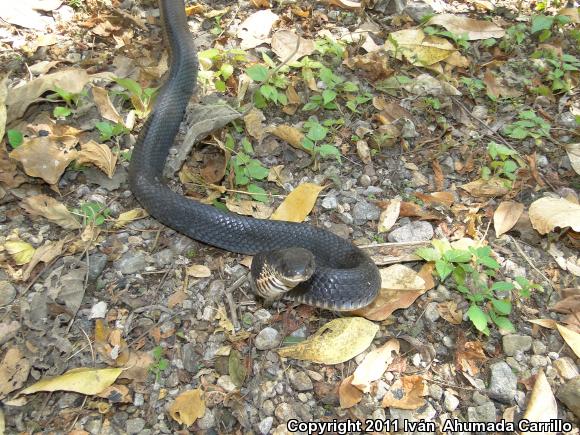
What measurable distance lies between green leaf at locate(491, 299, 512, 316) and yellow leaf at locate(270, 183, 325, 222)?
4.84 feet

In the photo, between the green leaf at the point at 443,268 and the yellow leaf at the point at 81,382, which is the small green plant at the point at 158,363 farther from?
the green leaf at the point at 443,268

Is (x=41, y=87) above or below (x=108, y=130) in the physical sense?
above

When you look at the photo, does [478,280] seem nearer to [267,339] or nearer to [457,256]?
Result: [457,256]

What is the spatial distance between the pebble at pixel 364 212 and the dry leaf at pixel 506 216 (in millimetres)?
889

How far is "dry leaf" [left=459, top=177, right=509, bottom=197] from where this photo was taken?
4.43 m

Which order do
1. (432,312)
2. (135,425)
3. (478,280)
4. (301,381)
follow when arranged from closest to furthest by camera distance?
(135,425)
(301,381)
(432,312)
(478,280)

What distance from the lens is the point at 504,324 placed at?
3576 mm

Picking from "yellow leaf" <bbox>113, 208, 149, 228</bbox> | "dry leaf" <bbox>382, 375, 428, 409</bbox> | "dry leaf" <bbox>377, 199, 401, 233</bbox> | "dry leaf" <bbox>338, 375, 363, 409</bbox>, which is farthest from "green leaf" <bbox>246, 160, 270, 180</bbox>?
"dry leaf" <bbox>382, 375, 428, 409</bbox>

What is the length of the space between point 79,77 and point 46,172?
1118mm

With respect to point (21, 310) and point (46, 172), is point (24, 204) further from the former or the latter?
point (21, 310)

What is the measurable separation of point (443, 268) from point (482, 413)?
3.08ft

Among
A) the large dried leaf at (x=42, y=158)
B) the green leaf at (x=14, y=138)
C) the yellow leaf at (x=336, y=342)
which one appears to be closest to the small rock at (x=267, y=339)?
the yellow leaf at (x=336, y=342)

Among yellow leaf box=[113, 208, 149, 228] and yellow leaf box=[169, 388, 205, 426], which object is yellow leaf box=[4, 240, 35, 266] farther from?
yellow leaf box=[169, 388, 205, 426]

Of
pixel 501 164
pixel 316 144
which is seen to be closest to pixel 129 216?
pixel 316 144
